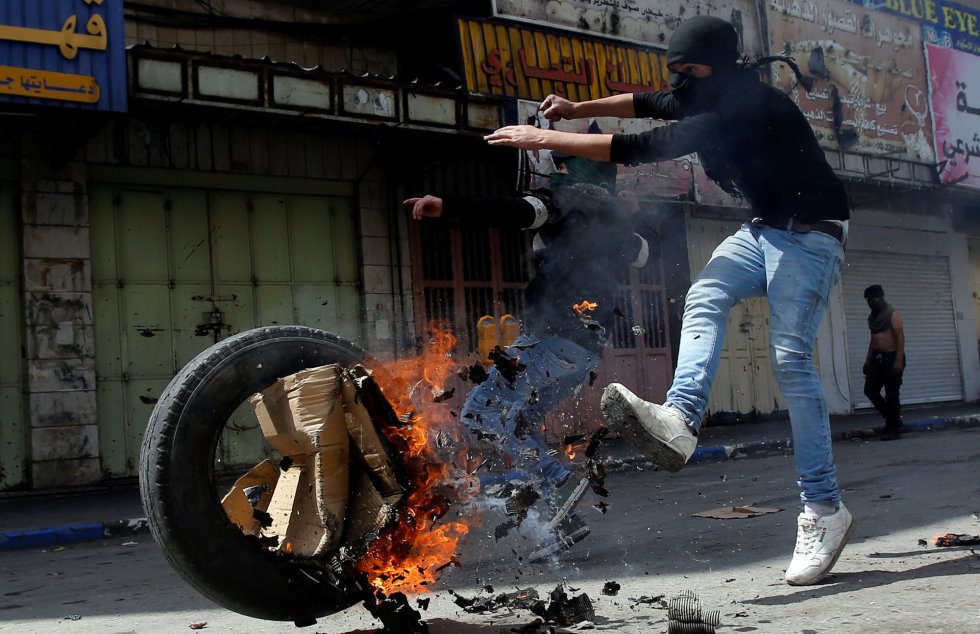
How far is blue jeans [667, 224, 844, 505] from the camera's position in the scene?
10.8ft

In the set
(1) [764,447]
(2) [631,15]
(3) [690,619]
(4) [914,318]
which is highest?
(2) [631,15]

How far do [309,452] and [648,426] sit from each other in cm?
107

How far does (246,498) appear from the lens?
2744 mm

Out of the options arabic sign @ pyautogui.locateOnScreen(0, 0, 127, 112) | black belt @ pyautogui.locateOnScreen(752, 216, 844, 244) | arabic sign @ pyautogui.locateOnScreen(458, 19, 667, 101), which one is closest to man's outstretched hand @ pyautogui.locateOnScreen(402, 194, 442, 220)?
black belt @ pyautogui.locateOnScreen(752, 216, 844, 244)

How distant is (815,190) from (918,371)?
16.9m

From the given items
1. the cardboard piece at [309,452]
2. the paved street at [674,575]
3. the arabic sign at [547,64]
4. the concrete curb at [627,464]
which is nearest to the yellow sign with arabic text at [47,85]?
the concrete curb at [627,464]

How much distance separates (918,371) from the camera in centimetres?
1847

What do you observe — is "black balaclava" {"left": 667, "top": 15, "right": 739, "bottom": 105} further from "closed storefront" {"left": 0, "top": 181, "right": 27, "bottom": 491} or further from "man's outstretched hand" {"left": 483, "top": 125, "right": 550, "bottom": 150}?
"closed storefront" {"left": 0, "top": 181, "right": 27, "bottom": 491}

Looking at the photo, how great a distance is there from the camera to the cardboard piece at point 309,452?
2650mm


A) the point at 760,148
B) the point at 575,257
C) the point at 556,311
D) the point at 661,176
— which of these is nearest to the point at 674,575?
the point at 556,311

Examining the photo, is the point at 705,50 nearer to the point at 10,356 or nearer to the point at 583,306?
the point at 583,306

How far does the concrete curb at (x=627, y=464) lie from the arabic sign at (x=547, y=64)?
4986mm

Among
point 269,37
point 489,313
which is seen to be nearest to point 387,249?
point 489,313

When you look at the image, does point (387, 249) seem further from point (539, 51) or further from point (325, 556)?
point (325, 556)
